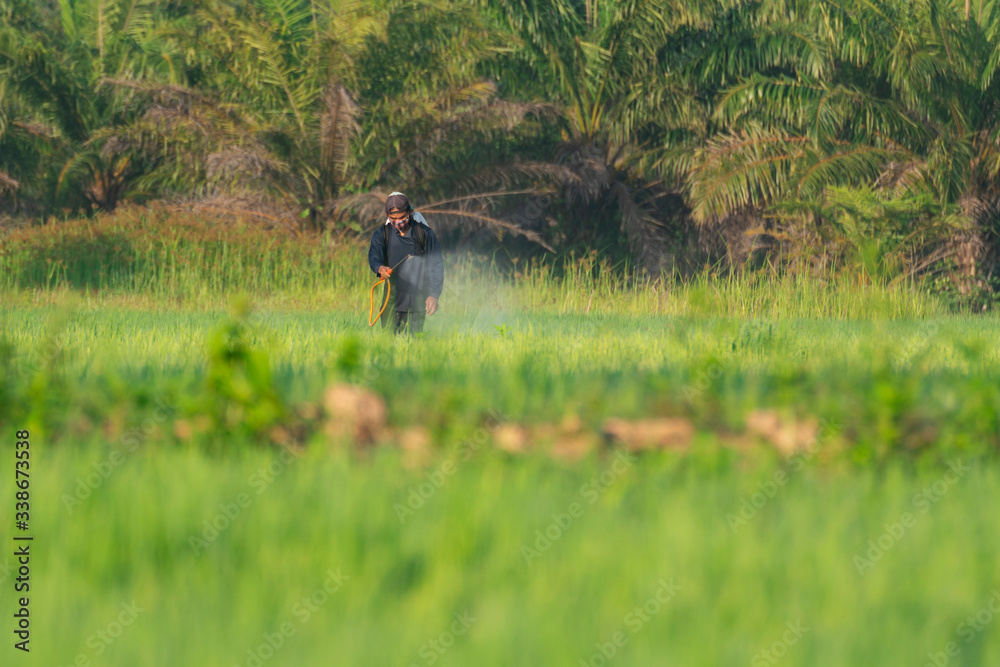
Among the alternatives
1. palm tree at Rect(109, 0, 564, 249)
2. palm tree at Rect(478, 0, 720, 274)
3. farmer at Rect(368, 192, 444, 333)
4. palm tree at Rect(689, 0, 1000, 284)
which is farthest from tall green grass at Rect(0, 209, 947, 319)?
farmer at Rect(368, 192, 444, 333)

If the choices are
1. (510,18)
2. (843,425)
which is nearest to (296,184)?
(510,18)

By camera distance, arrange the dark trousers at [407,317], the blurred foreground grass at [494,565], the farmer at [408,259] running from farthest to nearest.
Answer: the dark trousers at [407,317] < the farmer at [408,259] < the blurred foreground grass at [494,565]

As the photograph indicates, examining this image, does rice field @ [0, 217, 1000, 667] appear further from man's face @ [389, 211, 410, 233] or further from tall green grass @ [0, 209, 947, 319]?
tall green grass @ [0, 209, 947, 319]

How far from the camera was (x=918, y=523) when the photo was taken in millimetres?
3682

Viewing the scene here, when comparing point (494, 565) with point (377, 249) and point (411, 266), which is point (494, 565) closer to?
Result: point (411, 266)

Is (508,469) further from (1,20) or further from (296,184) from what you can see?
(1,20)

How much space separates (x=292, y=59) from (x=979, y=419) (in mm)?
16164

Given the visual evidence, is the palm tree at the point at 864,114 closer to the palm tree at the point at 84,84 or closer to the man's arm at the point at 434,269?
the man's arm at the point at 434,269

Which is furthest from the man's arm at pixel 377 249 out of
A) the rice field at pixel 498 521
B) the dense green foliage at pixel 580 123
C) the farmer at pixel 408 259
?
the dense green foliage at pixel 580 123

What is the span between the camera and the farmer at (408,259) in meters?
9.21

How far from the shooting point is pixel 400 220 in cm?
924

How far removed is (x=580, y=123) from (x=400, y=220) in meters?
11.6

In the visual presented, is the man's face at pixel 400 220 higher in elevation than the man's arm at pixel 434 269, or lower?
higher

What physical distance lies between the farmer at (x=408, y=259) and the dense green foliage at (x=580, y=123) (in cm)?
842
